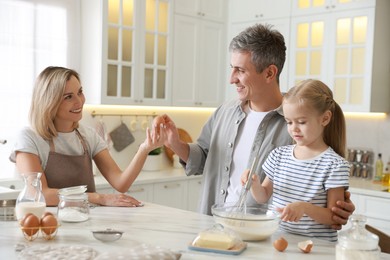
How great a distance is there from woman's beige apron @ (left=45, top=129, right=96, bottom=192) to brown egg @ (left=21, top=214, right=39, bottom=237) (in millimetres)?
650

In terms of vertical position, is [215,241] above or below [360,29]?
below

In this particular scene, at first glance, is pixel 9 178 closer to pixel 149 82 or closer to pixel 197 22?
pixel 149 82

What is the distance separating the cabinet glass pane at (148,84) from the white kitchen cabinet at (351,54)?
1.40 metres

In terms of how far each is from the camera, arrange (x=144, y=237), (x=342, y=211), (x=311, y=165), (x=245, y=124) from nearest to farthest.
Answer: (x=144, y=237) < (x=342, y=211) < (x=311, y=165) < (x=245, y=124)

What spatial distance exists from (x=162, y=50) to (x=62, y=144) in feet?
8.31

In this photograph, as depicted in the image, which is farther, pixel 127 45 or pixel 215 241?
pixel 127 45

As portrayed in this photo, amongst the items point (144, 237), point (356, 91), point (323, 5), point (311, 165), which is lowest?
point (144, 237)

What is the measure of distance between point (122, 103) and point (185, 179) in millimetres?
930

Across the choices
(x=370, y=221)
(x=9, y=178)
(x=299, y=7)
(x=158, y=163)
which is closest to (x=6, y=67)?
(x=9, y=178)

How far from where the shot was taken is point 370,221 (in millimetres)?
4023

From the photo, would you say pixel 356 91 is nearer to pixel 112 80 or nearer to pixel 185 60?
pixel 185 60

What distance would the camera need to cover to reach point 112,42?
4.25m

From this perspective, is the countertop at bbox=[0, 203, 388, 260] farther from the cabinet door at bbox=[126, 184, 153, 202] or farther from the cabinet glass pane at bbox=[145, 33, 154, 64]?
the cabinet glass pane at bbox=[145, 33, 154, 64]

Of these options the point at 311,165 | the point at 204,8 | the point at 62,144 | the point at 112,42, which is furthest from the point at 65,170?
the point at 204,8
